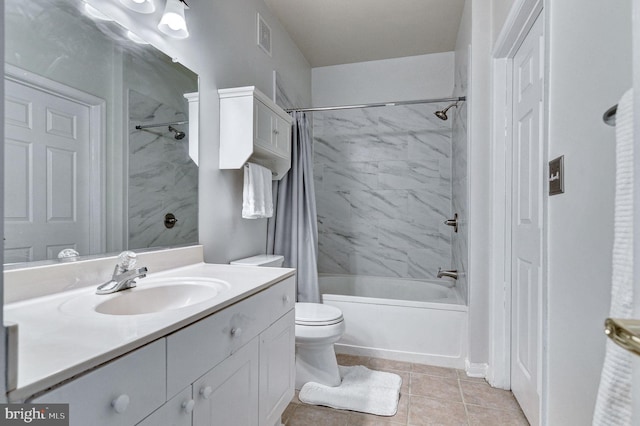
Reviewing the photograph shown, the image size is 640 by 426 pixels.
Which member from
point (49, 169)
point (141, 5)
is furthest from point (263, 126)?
point (49, 169)

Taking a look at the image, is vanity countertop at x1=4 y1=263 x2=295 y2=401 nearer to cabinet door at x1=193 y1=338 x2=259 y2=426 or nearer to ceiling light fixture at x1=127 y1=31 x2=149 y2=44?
cabinet door at x1=193 y1=338 x2=259 y2=426

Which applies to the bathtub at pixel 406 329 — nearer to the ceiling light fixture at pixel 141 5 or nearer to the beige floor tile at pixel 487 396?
the beige floor tile at pixel 487 396

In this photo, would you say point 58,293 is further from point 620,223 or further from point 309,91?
point 309,91

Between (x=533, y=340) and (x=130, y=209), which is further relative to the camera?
(x=533, y=340)

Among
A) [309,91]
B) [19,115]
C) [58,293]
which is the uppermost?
[309,91]

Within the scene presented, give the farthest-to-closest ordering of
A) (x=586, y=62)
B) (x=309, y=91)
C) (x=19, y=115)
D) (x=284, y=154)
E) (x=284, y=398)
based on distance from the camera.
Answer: (x=309, y=91), (x=284, y=154), (x=284, y=398), (x=19, y=115), (x=586, y=62)

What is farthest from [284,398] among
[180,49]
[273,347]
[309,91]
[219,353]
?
[309,91]

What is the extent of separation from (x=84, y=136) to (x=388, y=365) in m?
2.17

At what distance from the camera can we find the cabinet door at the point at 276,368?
1.26 meters

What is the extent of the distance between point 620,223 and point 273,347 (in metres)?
1.21

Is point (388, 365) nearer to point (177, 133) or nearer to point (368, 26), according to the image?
point (177, 133)

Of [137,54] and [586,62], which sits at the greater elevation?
[137,54]

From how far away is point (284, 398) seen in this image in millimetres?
1458

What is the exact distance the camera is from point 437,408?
1738 millimetres
